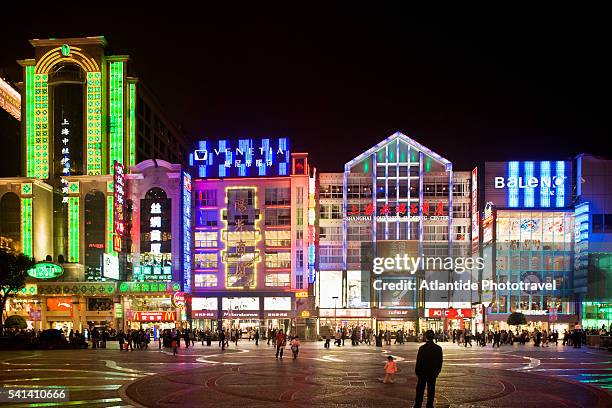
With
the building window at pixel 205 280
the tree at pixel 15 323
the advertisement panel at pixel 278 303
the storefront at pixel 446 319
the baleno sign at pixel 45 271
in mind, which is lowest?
the storefront at pixel 446 319

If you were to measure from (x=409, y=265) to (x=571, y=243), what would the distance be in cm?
1956

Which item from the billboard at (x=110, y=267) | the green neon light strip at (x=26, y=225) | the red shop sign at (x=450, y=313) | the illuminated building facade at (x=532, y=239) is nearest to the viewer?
the billboard at (x=110, y=267)

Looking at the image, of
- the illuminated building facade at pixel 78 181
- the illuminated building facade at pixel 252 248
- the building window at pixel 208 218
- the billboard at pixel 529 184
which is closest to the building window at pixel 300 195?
the illuminated building facade at pixel 252 248

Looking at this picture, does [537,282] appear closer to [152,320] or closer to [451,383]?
[152,320]

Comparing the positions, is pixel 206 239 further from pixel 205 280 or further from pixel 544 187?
pixel 544 187

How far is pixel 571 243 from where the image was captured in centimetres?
7975

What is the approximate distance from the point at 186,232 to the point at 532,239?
139ft

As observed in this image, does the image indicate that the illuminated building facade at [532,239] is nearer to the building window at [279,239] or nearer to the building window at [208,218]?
the building window at [279,239]

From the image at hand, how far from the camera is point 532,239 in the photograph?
8006 cm

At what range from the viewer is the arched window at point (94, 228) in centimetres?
8425

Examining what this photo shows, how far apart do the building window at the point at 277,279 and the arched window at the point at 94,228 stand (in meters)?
21.4


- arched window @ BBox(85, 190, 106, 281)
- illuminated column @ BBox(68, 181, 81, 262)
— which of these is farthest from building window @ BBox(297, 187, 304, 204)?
illuminated column @ BBox(68, 181, 81, 262)

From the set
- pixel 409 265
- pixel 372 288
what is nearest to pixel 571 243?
pixel 409 265

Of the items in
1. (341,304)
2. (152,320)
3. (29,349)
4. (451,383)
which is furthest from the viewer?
(341,304)
